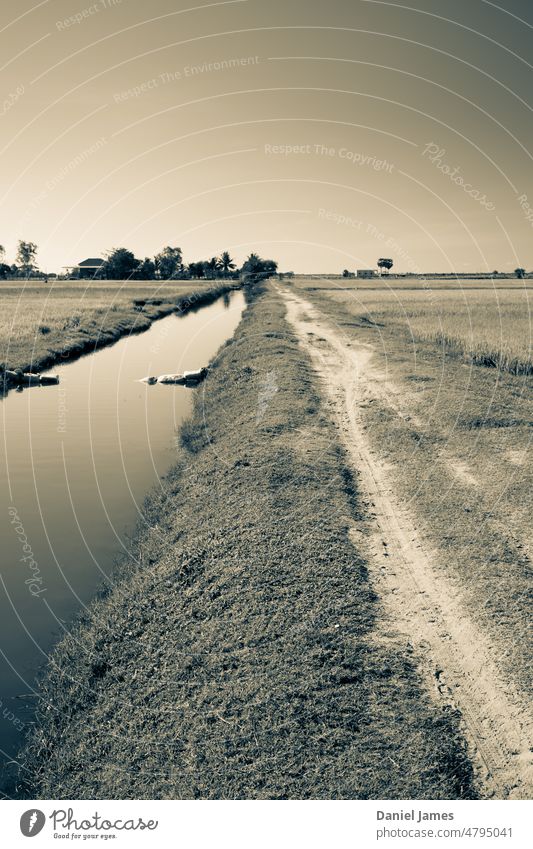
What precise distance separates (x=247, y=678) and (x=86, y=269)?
169m

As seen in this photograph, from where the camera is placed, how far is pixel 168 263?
5108 inches

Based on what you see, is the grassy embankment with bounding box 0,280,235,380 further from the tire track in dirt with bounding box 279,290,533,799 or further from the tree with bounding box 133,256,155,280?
the tree with bounding box 133,256,155,280

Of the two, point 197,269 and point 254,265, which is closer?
point 254,265

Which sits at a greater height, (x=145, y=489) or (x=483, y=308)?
(x=483, y=308)

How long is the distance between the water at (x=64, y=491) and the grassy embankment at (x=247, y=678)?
2.19 feet

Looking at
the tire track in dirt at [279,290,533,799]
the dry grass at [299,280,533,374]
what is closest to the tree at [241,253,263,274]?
the dry grass at [299,280,533,374]

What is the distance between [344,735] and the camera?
20.6 ft

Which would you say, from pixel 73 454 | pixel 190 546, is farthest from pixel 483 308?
pixel 190 546

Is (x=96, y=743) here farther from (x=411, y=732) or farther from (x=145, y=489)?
(x=145, y=489)

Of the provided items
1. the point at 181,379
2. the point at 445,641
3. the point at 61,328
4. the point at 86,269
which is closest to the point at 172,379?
the point at 181,379

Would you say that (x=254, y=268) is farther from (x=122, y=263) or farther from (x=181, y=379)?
(x=181, y=379)
